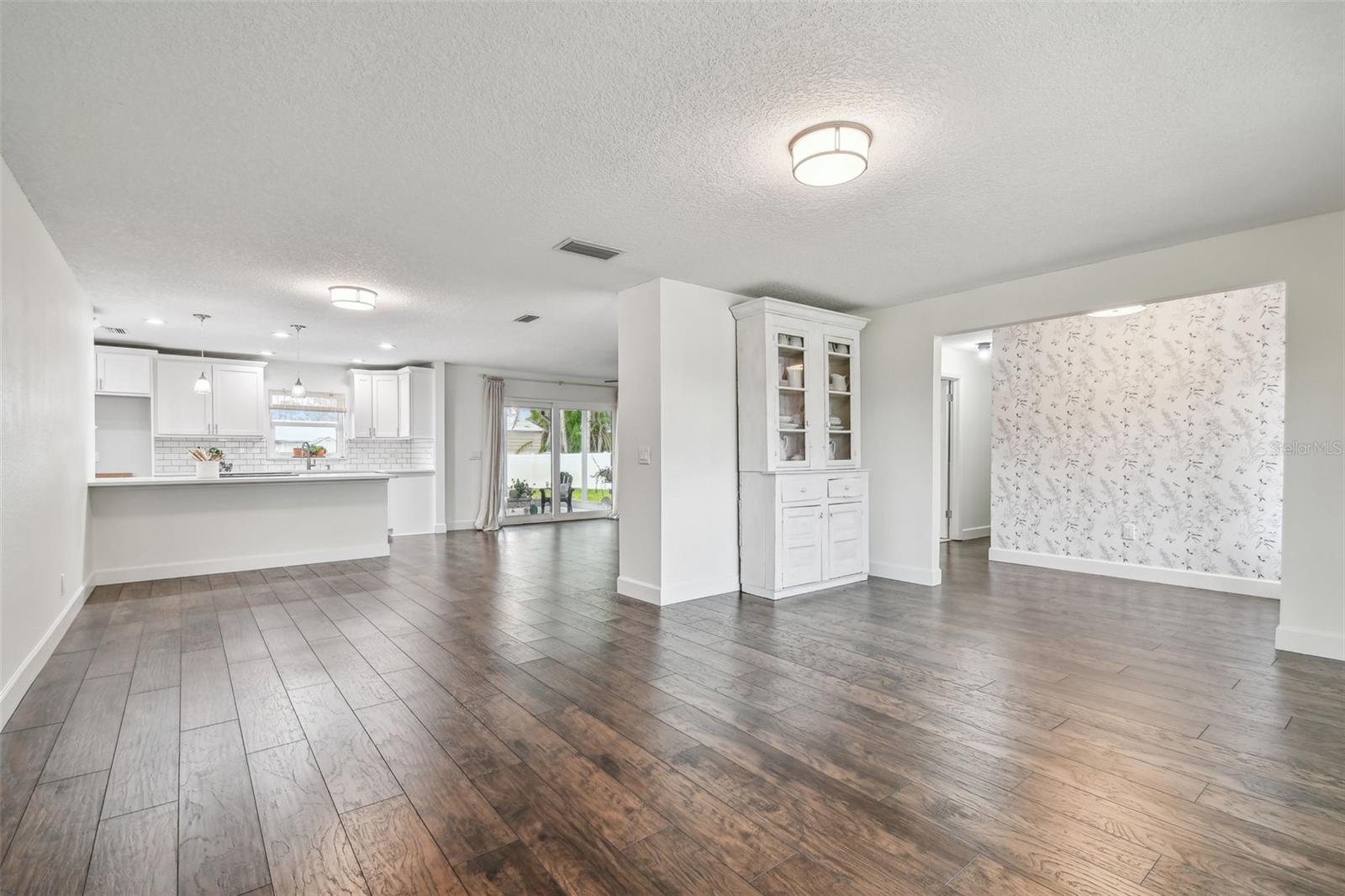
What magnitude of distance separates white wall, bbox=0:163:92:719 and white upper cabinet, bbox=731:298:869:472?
4290 millimetres

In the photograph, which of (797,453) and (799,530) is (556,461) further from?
(799,530)

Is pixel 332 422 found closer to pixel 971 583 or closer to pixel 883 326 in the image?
pixel 883 326

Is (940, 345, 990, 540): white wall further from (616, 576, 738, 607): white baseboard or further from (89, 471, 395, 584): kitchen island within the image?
(89, 471, 395, 584): kitchen island

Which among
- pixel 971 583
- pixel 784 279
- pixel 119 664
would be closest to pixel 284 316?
pixel 119 664

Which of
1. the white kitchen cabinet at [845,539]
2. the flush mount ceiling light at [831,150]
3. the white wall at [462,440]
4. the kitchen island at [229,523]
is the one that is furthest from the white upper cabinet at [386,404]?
the flush mount ceiling light at [831,150]

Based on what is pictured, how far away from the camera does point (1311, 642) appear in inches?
135

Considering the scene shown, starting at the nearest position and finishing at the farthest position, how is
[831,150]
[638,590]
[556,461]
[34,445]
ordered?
[831,150]
[34,445]
[638,590]
[556,461]

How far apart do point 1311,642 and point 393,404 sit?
987 cm

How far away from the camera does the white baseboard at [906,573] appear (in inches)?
209

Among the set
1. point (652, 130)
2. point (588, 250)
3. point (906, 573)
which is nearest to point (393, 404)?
point (588, 250)

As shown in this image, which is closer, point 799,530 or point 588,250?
point 588,250

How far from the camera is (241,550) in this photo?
6.02 m

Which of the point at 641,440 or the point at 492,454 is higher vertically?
the point at 641,440

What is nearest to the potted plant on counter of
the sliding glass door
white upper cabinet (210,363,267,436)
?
white upper cabinet (210,363,267,436)
